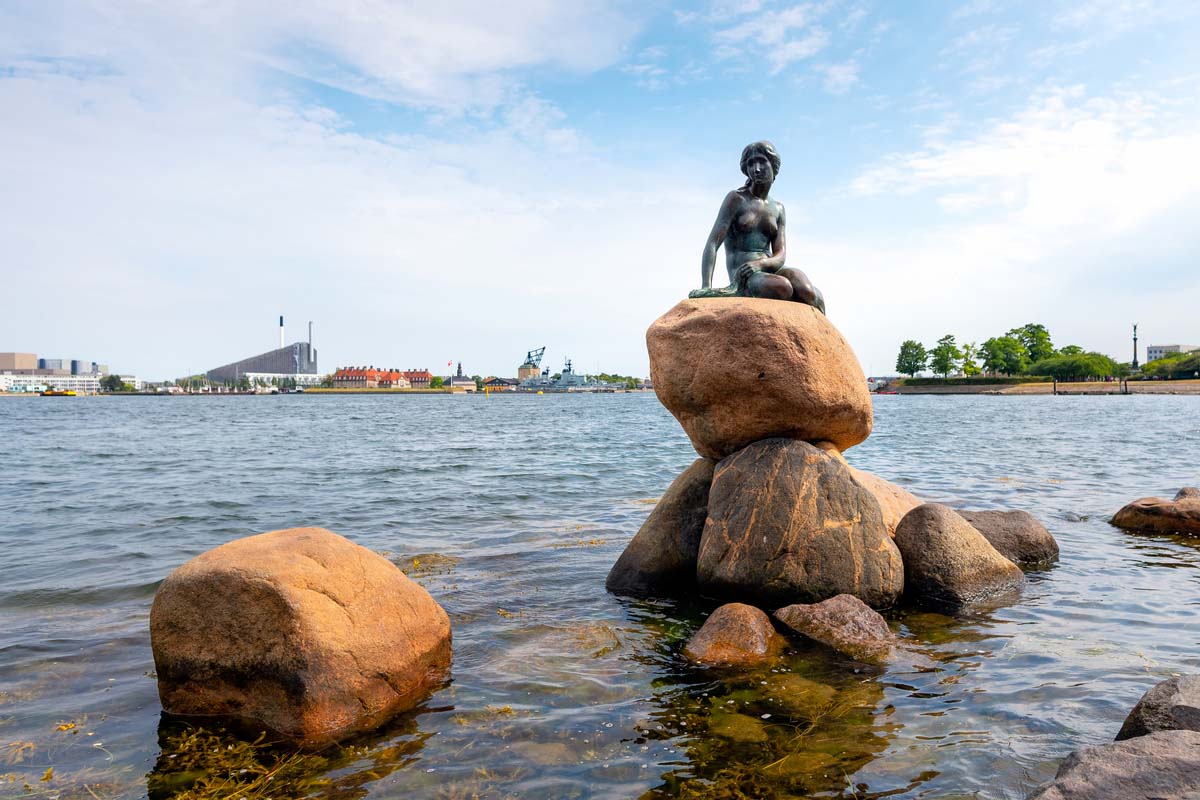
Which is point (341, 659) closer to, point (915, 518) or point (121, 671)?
point (121, 671)

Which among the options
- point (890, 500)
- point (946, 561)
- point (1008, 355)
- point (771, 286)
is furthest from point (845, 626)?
point (1008, 355)

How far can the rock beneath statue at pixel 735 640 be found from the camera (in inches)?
257

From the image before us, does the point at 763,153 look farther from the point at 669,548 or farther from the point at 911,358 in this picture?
the point at 911,358

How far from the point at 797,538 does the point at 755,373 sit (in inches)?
72.6

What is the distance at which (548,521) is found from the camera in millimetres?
14047

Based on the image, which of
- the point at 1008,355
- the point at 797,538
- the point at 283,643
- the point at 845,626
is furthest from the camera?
the point at 1008,355

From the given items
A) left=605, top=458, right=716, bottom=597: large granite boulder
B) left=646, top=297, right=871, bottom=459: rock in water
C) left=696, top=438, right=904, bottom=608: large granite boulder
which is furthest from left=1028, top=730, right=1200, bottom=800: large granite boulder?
left=605, top=458, right=716, bottom=597: large granite boulder

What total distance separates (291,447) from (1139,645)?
32.2 metres

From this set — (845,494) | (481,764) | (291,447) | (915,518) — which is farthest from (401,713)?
(291,447)

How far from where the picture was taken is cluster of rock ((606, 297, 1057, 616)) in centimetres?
790

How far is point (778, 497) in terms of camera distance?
26.4 ft

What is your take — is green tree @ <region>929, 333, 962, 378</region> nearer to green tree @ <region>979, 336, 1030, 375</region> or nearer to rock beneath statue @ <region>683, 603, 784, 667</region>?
green tree @ <region>979, 336, 1030, 375</region>

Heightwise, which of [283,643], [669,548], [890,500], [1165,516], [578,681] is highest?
[890,500]

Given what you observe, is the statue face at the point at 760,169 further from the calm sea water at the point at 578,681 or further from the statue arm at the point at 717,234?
the calm sea water at the point at 578,681
